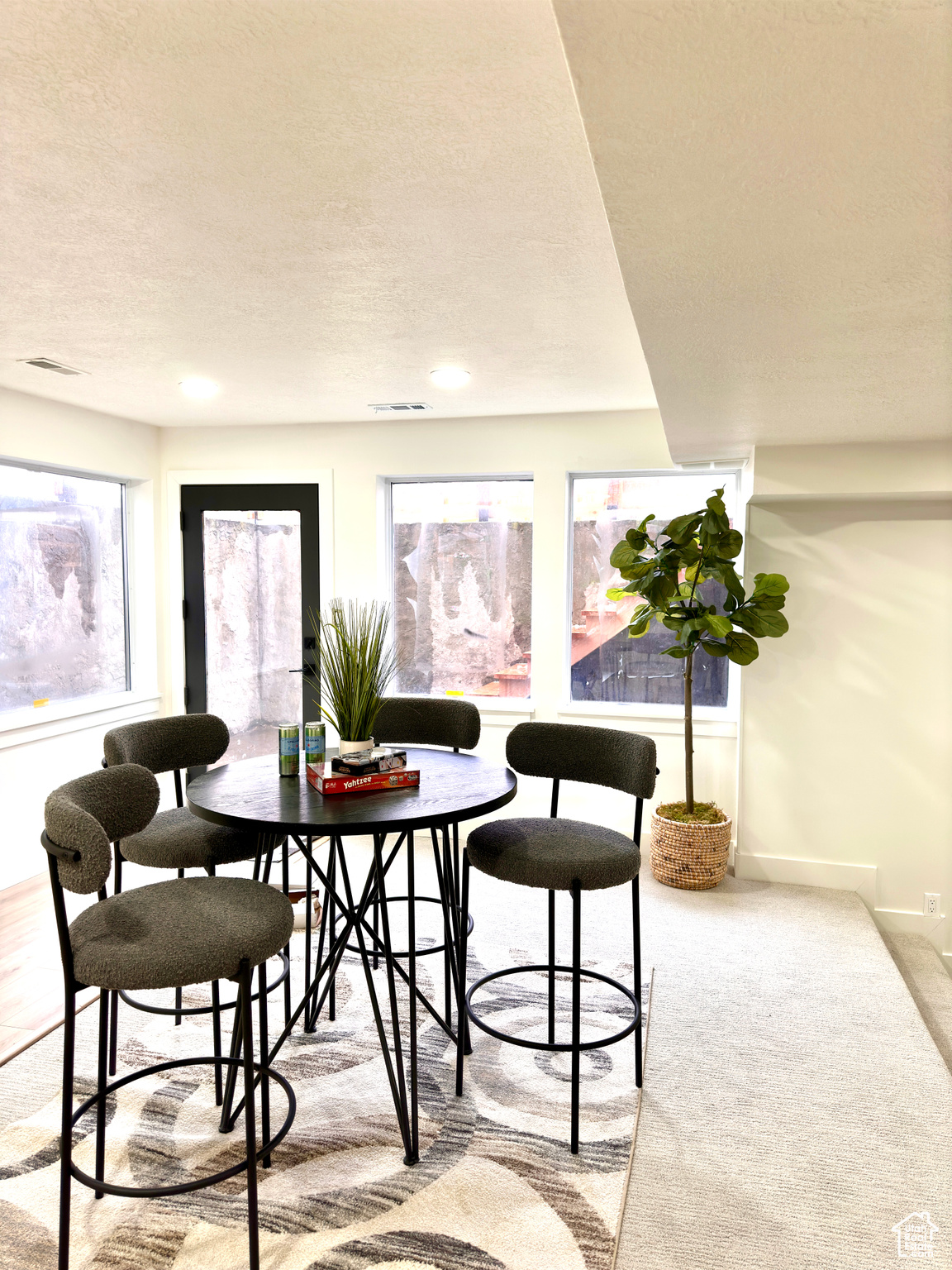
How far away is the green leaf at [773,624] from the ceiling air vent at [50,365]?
3.25 m

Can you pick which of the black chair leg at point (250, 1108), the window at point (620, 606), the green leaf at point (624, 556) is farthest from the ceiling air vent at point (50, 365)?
the black chair leg at point (250, 1108)

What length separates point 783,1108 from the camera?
7.80 ft

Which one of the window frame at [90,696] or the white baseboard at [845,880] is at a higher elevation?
the window frame at [90,696]

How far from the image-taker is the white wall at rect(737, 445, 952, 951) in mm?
3867

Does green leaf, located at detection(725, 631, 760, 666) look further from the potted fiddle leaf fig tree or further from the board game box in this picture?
the board game box

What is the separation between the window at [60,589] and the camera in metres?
4.31

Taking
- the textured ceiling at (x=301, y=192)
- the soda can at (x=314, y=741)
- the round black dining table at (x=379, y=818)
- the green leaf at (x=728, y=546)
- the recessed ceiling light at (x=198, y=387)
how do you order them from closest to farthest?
1. the textured ceiling at (x=301, y=192)
2. the round black dining table at (x=379, y=818)
3. the soda can at (x=314, y=741)
4. the green leaf at (x=728, y=546)
5. the recessed ceiling light at (x=198, y=387)

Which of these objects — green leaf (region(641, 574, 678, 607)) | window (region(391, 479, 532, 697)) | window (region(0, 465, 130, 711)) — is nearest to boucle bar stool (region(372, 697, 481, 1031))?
green leaf (region(641, 574, 678, 607))

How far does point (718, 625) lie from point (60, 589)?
3.51 m

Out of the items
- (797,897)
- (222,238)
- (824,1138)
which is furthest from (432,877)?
(222,238)

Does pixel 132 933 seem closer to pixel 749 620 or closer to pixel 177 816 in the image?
pixel 177 816

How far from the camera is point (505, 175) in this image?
1885 millimetres

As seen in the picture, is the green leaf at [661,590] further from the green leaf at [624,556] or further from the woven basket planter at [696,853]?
the woven basket planter at [696,853]

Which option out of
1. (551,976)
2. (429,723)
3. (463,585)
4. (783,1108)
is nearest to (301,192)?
(429,723)
